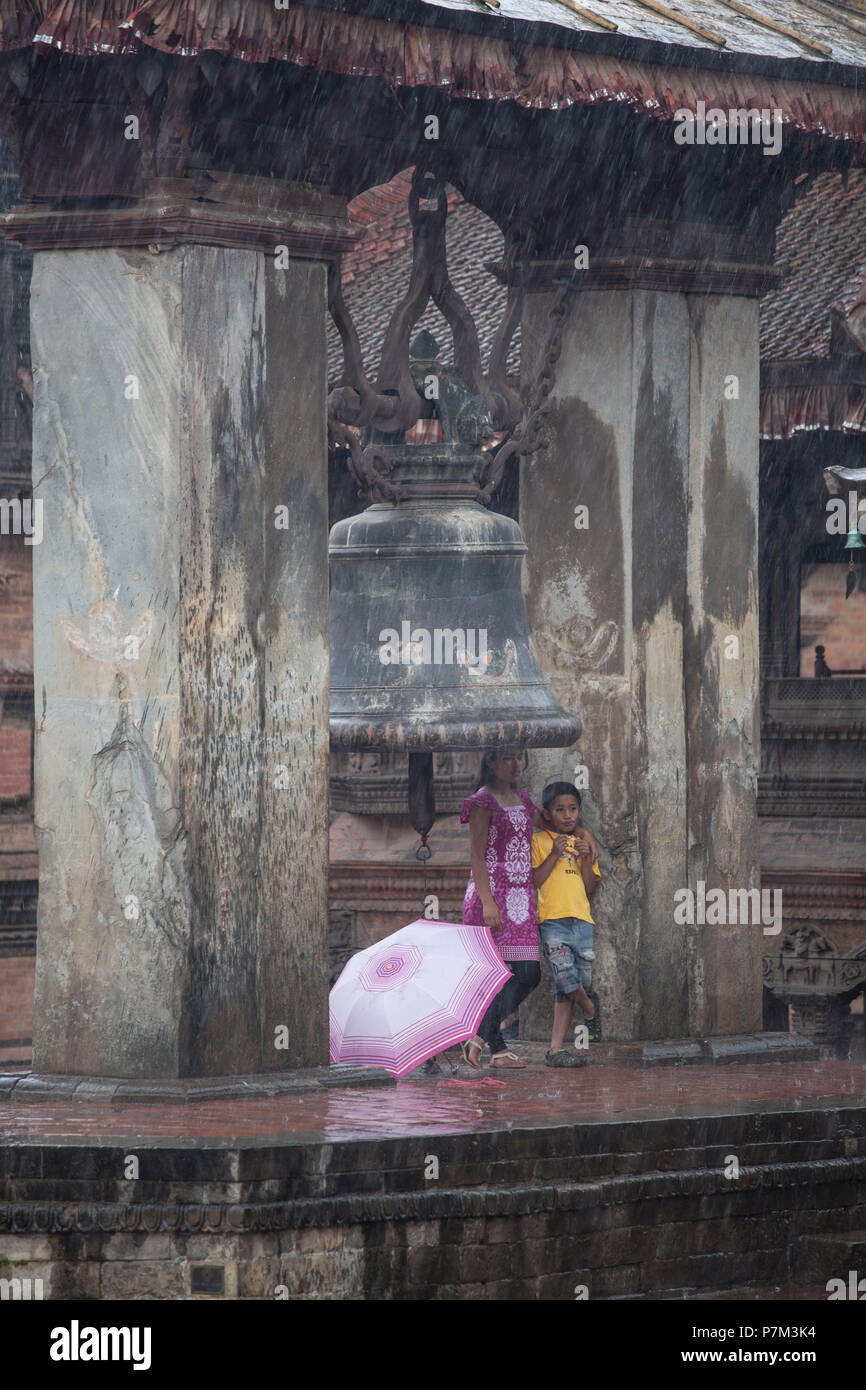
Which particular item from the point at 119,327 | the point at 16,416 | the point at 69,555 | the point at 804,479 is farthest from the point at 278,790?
the point at 16,416

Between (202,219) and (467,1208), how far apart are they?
125 inches

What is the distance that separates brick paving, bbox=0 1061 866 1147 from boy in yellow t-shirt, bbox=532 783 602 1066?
0.77 feet

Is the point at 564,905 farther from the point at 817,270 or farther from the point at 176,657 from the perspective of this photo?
the point at 817,270

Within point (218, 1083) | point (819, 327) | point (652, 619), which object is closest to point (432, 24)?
point (652, 619)

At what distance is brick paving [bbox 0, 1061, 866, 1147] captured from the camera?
7727 millimetres

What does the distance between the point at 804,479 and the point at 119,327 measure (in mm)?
6640

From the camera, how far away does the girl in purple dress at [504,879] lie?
953 centimetres

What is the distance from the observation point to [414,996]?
9047 millimetres

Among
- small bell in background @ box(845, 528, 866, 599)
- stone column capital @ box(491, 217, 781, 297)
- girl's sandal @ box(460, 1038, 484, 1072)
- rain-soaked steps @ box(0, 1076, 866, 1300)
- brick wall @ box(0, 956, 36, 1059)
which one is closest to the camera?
rain-soaked steps @ box(0, 1076, 866, 1300)

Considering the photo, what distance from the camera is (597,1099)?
28.6 feet

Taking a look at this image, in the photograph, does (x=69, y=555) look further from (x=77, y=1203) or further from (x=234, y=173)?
(x=77, y=1203)

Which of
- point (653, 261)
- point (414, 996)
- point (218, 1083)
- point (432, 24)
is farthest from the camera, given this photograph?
point (653, 261)

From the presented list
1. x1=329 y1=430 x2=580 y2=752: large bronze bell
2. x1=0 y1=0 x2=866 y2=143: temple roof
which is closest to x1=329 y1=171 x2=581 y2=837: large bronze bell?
x1=329 y1=430 x2=580 y2=752: large bronze bell

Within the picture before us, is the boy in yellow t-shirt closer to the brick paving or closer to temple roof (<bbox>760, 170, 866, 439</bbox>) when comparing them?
the brick paving
